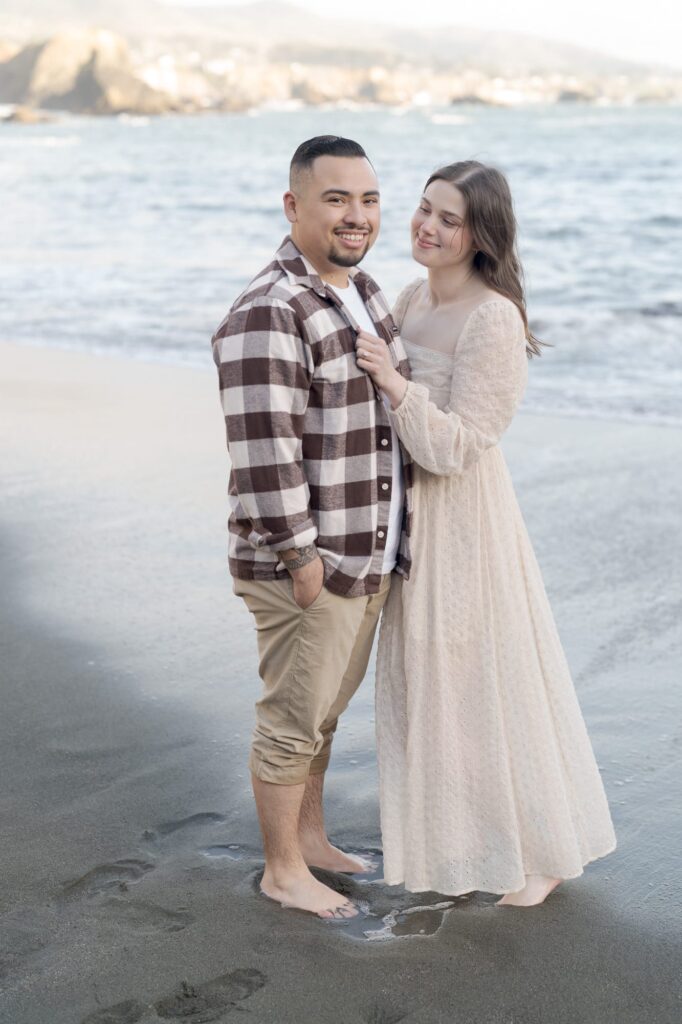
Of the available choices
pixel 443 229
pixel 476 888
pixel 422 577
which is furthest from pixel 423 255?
pixel 476 888

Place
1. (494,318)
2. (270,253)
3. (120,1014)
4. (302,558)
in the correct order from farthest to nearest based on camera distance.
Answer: (270,253), (494,318), (302,558), (120,1014)

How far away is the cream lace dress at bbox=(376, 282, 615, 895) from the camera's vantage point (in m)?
2.88

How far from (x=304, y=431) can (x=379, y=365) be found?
0.72 ft

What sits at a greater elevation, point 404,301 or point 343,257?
point 343,257

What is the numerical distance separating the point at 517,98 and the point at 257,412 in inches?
4665

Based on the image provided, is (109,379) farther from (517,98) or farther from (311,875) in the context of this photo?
(517,98)

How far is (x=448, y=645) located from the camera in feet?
9.47

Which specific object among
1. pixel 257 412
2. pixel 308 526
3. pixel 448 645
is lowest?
pixel 448 645

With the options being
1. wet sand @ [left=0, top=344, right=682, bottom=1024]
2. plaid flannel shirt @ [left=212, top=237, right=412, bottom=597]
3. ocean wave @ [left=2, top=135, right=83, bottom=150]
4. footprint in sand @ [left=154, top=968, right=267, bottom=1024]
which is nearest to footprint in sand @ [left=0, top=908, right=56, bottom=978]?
wet sand @ [left=0, top=344, right=682, bottom=1024]

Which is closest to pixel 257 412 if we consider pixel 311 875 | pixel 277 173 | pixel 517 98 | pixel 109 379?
pixel 311 875

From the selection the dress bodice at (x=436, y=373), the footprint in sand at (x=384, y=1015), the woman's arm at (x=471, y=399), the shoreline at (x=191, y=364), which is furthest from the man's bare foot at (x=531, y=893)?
the shoreline at (x=191, y=364)

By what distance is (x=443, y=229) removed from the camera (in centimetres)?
289

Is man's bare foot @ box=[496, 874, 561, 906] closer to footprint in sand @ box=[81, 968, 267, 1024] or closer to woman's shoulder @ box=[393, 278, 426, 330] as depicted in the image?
footprint in sand @ box=[81, 968, 267, 1024]

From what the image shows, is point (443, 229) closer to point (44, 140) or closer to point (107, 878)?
point (107, 878)
